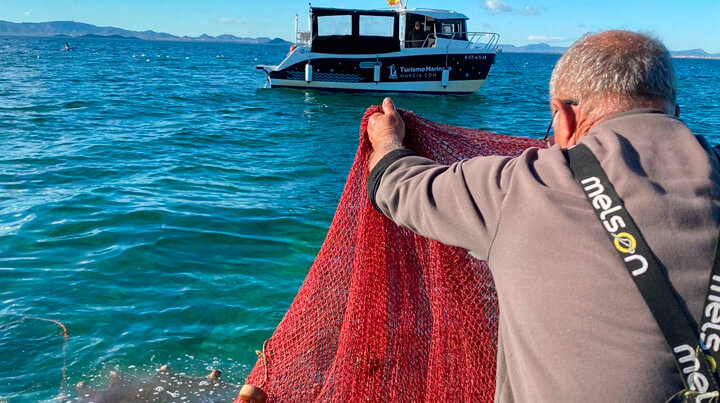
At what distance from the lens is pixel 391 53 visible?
25906mm

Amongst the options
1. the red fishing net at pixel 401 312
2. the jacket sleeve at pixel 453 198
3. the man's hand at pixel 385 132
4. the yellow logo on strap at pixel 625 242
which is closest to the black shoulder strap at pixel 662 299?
the yellow logo on strap at pixel 625 242

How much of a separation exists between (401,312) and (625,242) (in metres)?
1.52

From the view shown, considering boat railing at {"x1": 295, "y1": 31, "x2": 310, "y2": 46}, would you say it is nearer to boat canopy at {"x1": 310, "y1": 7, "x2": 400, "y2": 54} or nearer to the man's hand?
boat canopy at {"x1": 310, "y1": 7, "x2": 400, "y2": 54}

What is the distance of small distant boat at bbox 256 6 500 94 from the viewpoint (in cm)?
2583

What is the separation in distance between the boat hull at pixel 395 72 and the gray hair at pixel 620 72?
24573 millimetres

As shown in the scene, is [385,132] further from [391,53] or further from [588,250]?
[391,53]

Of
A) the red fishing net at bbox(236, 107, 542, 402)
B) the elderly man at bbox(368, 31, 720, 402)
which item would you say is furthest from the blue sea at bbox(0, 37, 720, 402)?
the elderly man at bbox(368, 31, 720, 402)

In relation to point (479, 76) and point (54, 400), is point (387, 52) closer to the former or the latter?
point (479, 76)

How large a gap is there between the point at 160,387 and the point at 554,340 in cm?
413

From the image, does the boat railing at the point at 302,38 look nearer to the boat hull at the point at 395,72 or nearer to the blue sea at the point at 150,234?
the boat hull at the point at 395,72

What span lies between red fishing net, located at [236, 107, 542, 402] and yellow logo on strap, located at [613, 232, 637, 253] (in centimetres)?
125

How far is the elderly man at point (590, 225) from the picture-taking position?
1.45m

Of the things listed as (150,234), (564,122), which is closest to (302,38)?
(150,234)

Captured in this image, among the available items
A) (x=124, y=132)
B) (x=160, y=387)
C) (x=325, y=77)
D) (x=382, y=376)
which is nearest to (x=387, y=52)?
(x=325, y=77)
